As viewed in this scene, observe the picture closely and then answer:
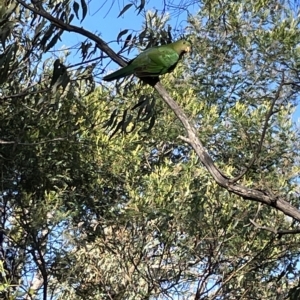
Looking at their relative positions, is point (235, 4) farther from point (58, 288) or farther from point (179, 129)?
point (58, 288)

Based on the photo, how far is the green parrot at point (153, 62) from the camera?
1831 millimetres

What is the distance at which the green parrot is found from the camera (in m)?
1.83

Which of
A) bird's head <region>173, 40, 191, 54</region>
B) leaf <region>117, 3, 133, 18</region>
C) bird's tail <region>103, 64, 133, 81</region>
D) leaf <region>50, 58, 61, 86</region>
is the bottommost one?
bird's tail <region>103, 64, 133, 81</region>

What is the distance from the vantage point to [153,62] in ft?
6.20

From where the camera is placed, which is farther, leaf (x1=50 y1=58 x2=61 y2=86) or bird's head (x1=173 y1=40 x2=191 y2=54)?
bird's head (x1=173 y1=40 x2=191 y2=54)

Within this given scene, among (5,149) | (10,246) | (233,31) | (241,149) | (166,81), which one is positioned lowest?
(10,246)

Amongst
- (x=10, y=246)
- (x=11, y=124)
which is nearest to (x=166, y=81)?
(x=11, y=124)

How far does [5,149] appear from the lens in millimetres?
3498

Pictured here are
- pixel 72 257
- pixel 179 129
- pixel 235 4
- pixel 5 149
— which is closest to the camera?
pixel 5 149

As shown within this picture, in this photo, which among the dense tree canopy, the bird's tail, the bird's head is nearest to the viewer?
the bird's tail

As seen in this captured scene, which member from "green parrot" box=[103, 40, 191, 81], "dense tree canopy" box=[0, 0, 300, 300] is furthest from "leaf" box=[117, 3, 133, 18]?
"dense tree canopy" box=[0, 0, 300, 300]

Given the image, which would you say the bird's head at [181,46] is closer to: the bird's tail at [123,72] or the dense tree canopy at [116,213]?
the bird's tail at [123,72]

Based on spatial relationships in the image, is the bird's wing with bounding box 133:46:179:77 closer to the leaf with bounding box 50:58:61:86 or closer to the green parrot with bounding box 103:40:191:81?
the green parrot with bounding box 103:40:191:81

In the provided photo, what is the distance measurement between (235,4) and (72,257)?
2354mm
